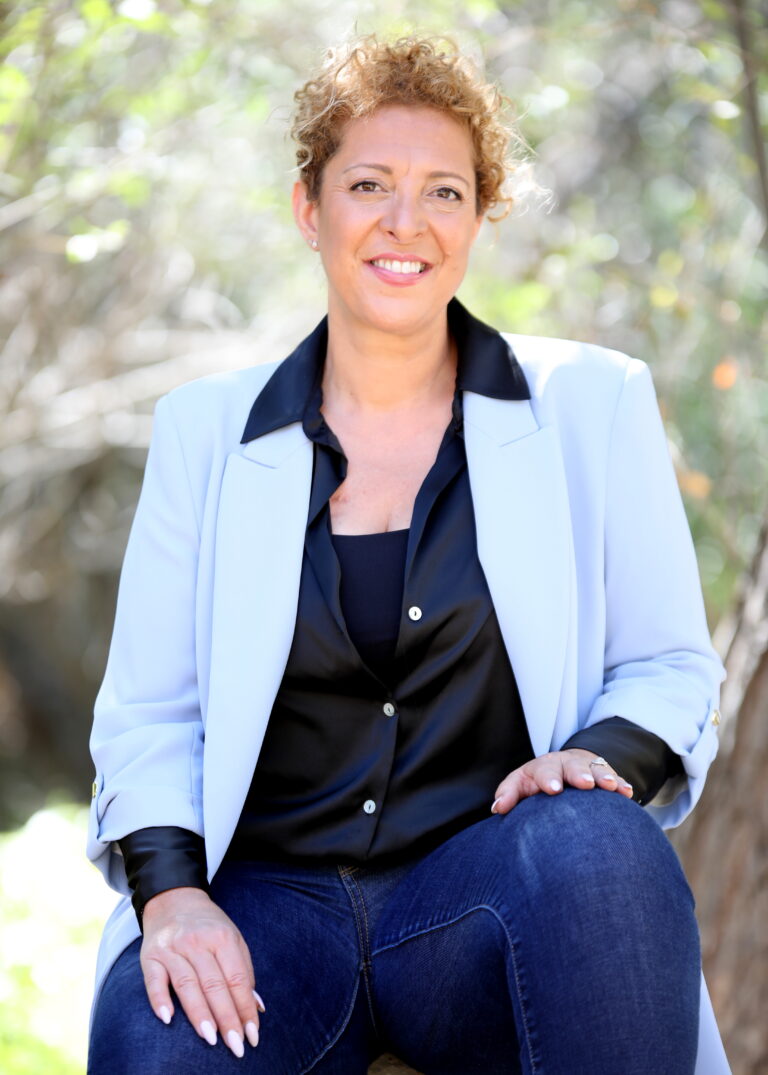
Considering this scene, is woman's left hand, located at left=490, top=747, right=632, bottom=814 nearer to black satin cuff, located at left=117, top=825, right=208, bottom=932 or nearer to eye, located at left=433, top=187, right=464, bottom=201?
black satin cuff, located at left=117, top=825, right=208, bottom=932

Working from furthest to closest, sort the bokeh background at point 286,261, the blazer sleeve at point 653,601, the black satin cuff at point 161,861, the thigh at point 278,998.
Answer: the bokeh background at point 286,261 < the blazer sleeve at point 653,601 < the black satin cuff at point 161,861 < the thigh at point 278,998

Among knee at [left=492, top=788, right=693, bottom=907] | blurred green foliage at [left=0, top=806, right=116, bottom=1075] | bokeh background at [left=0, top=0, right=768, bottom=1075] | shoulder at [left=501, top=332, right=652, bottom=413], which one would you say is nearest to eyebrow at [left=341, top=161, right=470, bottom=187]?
shoulder at [left=501, top=332, right=652, bottom=413]

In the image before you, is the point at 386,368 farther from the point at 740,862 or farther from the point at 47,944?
the point at 47,944

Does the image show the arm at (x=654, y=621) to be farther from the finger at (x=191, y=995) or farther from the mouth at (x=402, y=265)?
the finger at (x=191, y=995)

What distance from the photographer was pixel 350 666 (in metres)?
2.10

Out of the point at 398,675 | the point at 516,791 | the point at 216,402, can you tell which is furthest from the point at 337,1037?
the point at 216,402

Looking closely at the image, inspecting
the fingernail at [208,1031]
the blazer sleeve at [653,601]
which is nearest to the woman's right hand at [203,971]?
the fingernail at [208,1031]

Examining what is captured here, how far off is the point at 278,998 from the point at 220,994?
0.09 m

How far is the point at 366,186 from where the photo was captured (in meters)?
2.31

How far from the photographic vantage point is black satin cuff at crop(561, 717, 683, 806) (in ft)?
6.37

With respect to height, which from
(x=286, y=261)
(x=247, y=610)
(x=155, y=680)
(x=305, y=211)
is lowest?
(x=155, y=680)

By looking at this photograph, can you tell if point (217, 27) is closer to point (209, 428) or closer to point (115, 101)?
point (115, 101)

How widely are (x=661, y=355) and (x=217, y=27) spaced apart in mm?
2157

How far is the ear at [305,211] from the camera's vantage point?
2.45 meters
